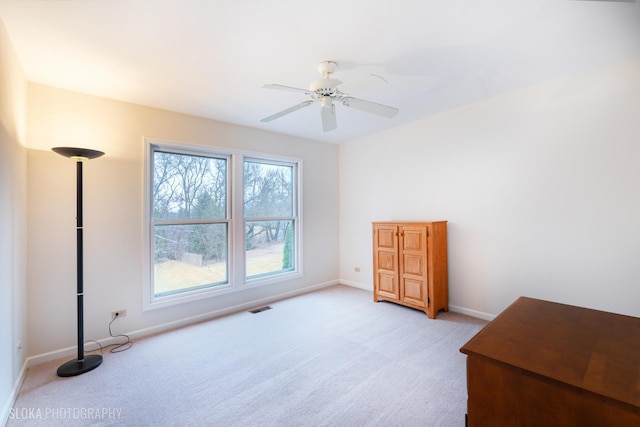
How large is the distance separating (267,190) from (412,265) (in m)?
2.42

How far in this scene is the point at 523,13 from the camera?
182 centimetres

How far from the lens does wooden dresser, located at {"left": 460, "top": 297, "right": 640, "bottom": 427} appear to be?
931 millimetres

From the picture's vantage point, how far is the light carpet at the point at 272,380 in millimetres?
1841

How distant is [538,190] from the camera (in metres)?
2.93

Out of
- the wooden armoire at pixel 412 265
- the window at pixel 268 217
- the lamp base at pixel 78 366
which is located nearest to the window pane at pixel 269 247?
the window at pixel 268 217

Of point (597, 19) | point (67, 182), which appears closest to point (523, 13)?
point (597, 19)

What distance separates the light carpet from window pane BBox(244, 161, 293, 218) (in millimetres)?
1666

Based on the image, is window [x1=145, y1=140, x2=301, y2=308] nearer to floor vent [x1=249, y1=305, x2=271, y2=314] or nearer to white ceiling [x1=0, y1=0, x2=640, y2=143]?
floor vent [x1=249, y1=305, x2=271, y2=314]

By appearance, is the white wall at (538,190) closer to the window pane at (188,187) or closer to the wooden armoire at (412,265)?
the wooden armoire at (412,265)

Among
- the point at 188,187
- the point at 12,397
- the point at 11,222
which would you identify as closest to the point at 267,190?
the point at 188,187

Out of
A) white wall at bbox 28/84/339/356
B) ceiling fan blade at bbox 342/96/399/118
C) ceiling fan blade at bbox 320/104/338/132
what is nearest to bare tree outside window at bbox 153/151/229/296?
white wall at bbox 28/84/339/356

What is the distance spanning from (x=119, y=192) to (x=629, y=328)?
165 inches

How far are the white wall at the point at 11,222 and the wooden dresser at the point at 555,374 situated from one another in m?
2.88

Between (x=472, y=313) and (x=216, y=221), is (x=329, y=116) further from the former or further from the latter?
(x=472, y=313)
